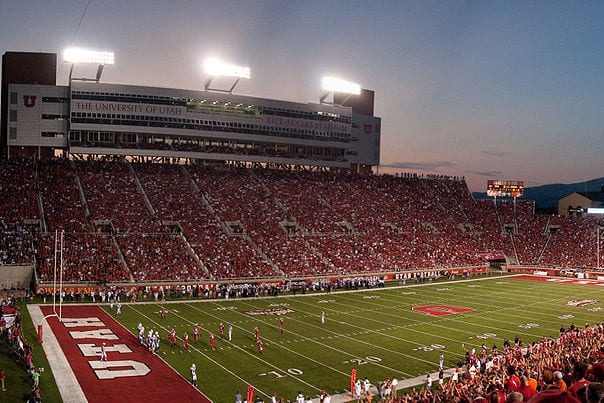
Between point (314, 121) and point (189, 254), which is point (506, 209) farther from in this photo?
point (189, 254)

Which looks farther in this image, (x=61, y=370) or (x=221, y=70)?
(x=221, y=70)

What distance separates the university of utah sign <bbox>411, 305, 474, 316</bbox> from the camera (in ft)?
120

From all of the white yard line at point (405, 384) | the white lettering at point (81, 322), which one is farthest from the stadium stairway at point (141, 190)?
the white yard line at point (405, 384)

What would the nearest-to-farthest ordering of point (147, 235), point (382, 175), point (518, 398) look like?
point (518, 398) → point (147, 235) → point (382, 175)

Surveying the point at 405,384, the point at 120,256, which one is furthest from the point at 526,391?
the point at 120,256

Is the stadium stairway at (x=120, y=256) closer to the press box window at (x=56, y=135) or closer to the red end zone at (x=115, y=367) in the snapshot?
the red end zone at (x=115, y=367)

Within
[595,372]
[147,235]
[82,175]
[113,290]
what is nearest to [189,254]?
[147,235]

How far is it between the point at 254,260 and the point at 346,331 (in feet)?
58.3

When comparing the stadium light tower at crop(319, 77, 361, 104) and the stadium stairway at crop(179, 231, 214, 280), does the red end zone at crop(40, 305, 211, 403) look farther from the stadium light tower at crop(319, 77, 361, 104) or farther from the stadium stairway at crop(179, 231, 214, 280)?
the stadium light tower at crop(319, 77, 361, 104)

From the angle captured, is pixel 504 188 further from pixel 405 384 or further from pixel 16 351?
pixel 16 351

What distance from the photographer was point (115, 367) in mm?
23359

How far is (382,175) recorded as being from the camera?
74.0 meters

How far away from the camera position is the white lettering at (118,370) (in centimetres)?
2236

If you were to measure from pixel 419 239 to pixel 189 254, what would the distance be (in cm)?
2509
